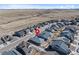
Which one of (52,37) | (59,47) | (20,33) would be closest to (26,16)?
(20,33)

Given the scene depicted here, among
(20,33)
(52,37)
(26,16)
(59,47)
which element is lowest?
(59,47)

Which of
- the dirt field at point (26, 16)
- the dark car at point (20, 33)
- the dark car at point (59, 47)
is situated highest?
the dirt field at point (26, 16)

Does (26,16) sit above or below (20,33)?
above

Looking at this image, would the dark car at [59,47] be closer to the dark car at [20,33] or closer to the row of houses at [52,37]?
the row of houses at [52,37]

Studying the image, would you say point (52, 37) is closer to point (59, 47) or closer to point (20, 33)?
point (59, 47)

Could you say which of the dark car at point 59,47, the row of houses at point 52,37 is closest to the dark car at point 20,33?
the row of houses at point 52,37

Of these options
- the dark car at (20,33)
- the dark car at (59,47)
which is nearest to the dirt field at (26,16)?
the dark car at (20,33)

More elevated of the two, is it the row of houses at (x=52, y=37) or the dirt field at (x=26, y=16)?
the dirt field at (x=26, y=16)

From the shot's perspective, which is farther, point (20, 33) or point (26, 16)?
point (26, 16)

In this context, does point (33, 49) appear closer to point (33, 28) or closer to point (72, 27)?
point (33, 28)

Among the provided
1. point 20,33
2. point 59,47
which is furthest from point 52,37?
point 20,33
